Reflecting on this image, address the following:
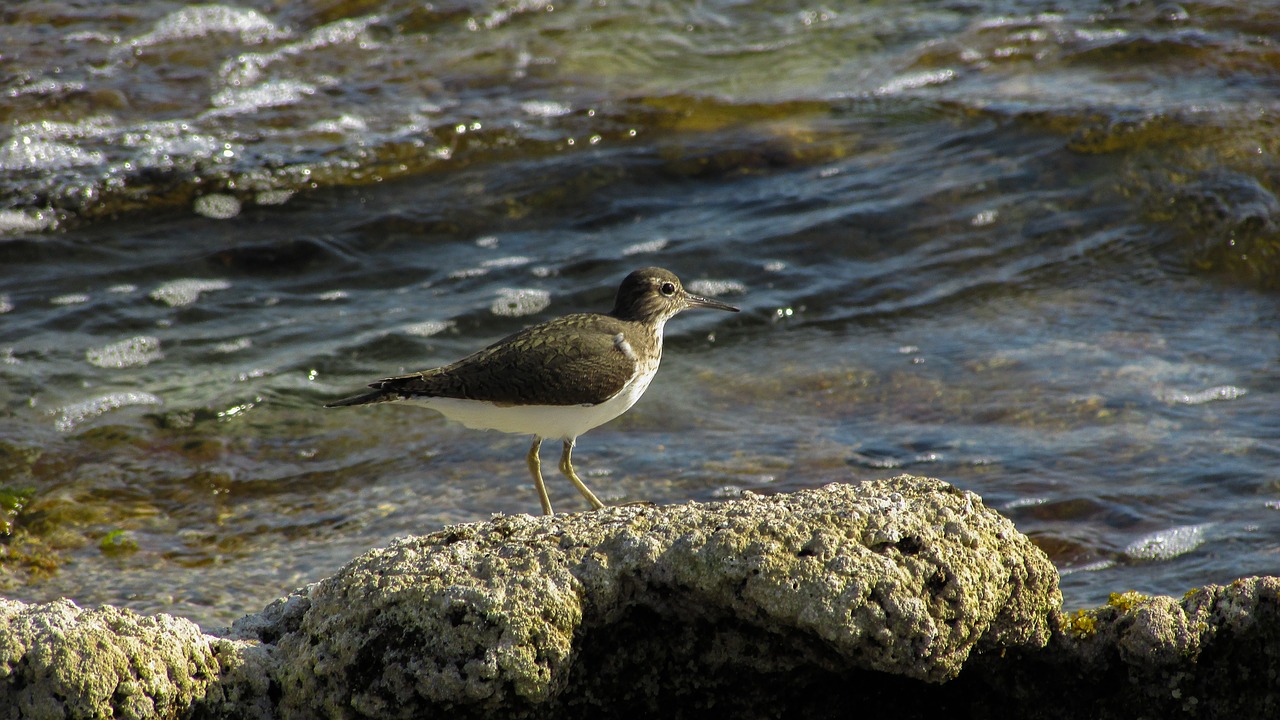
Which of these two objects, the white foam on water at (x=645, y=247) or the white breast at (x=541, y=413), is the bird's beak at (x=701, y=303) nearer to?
the white breast at (x=541, y=413)

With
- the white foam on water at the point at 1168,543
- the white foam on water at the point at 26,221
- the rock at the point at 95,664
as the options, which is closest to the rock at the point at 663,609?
the rock at the point at 95,664

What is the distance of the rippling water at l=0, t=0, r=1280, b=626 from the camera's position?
651 centimetres

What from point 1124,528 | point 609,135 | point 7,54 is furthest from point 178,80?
point 1124,528

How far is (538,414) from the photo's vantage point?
559 centimetres

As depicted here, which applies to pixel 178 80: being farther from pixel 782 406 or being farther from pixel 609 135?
pixel 782 406

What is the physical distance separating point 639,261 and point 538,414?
4.55m

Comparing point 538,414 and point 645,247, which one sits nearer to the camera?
point 538,414

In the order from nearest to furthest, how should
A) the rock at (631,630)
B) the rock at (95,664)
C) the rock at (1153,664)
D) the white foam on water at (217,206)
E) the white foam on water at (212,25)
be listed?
the rock at (95,664) → the rock at (631,630) → the rock at (1153,664) → the white foam on water at (217,206) → the white foam on water at (212,25)

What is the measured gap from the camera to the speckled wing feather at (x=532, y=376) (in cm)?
552

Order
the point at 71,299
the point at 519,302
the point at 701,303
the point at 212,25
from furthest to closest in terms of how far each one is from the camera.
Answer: the point at 212,25 → the point at 519,302 → the point at 71,299 → the point at 701,303

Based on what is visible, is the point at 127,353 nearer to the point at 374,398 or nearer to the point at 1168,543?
the point at 374,398

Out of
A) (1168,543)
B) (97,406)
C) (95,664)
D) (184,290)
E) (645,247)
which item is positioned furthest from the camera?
(645,247)

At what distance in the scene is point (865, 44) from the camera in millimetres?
13906

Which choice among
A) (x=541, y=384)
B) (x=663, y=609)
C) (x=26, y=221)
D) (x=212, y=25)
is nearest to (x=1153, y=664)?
(x=663, y=609)
